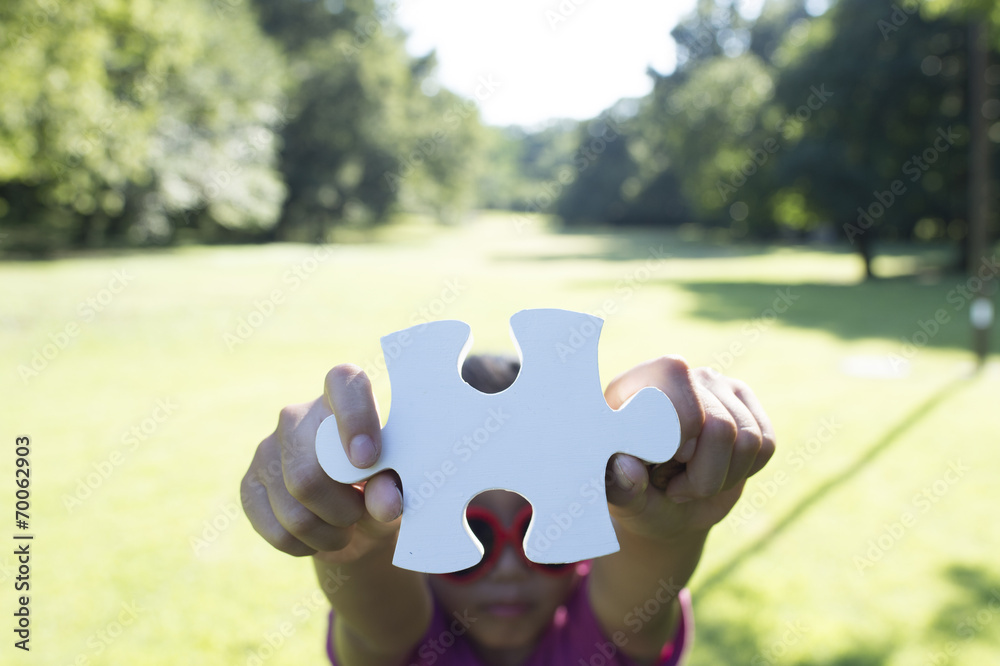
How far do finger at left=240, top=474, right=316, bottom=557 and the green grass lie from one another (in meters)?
1.29

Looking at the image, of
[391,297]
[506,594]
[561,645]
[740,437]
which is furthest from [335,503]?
[391,297]

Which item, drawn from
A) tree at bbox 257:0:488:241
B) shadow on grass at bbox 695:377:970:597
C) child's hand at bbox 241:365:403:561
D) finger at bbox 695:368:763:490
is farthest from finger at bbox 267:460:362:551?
tree at bbox 257:0:488:241

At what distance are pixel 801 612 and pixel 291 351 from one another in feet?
29.2

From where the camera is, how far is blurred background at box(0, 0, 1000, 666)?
4.01m

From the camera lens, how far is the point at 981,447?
614cm

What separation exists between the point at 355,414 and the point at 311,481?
0.14 metres

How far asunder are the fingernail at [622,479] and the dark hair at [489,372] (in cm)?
81

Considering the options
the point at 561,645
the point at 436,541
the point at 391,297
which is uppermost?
the point at 436,541

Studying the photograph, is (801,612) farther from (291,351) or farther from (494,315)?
(494,315)

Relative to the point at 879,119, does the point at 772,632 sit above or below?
below

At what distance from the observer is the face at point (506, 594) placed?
1.69m

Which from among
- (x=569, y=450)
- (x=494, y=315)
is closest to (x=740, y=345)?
(x=494, y=315)

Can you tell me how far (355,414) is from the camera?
1.02m

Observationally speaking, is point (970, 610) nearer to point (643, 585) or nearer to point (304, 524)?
point (643, 585)
